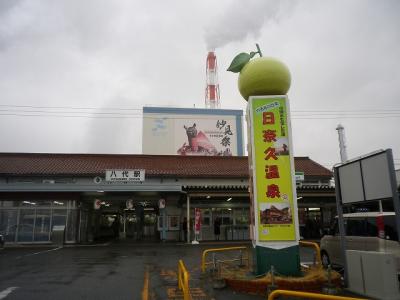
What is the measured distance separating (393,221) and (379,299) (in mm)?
2186

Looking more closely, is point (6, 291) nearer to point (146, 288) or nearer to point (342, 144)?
point (146, 288)

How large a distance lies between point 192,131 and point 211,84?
8.48 metres

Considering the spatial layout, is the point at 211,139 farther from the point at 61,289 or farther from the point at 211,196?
the point at 61,289

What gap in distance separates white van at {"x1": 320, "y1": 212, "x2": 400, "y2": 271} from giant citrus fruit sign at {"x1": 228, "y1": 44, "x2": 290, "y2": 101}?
4035 millimetres

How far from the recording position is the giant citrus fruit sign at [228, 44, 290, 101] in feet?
32.5

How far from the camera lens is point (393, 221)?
8656 mm

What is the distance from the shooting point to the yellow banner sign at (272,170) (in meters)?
9.19

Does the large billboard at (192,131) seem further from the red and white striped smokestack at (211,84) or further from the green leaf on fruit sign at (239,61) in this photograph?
the green leaf on fruit sign at (239,61)

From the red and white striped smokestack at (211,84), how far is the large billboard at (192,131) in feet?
8.15

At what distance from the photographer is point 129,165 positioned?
29344 millimetres

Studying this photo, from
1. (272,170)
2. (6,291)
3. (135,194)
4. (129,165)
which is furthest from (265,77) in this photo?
(129,165)

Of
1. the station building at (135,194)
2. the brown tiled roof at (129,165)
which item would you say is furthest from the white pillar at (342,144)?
the brown tiled roof at (129,165)

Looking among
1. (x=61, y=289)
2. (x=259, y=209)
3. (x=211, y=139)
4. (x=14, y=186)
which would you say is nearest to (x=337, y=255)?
(x=259, y=209)

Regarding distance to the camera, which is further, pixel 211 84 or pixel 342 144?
pixel 211 84
